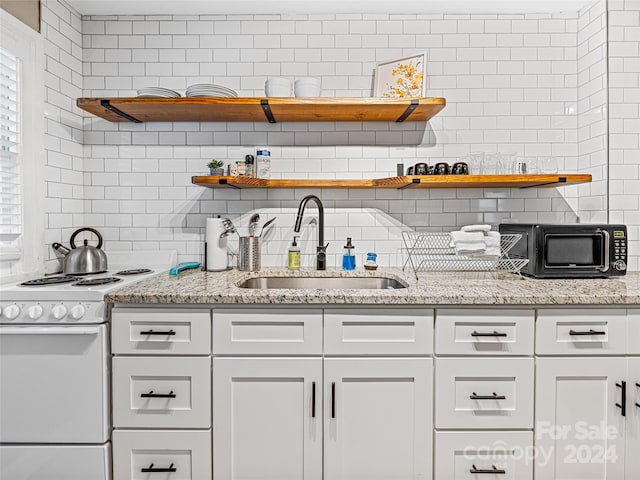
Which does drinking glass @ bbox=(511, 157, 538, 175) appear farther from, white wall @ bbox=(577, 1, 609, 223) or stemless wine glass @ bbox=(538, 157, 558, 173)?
white wall @ bbox=(577, 1, 609, 223)

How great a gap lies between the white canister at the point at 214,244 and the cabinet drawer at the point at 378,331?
937 mm

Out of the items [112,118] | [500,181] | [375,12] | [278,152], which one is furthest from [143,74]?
[500,181]

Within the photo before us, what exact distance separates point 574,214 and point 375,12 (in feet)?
5.74

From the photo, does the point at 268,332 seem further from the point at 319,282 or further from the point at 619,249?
the point at 619,249

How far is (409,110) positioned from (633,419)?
70.1 inches

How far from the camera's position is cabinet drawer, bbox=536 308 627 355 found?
69.9 inches

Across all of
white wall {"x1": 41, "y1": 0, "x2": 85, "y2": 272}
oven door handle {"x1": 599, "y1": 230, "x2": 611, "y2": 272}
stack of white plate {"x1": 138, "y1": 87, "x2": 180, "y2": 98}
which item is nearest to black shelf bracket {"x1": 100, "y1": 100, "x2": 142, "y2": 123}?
stack of white plate {"x1": 138, "y1": 87, "x2": 180, "y2": 98}

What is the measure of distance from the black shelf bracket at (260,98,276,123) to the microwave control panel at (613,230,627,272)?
6.27ft

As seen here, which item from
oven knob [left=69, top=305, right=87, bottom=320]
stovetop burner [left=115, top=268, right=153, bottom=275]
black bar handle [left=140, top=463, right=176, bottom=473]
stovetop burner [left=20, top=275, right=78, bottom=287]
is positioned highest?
stovetop burner [left=115, top=268, right=153, bottom=275]

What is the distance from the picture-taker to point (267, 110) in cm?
235

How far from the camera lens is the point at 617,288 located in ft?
6.35

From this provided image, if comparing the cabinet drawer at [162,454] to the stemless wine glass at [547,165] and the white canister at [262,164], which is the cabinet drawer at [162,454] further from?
the stemless wine glass at [547,165]

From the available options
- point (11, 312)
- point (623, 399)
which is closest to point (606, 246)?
point (623, 399)

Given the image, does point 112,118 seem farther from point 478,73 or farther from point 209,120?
point 478,73
